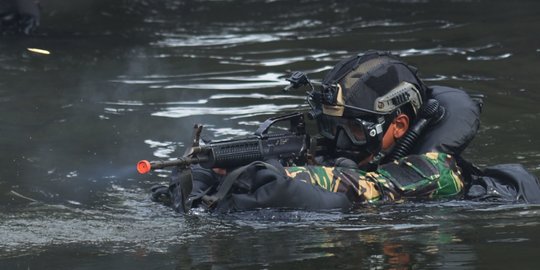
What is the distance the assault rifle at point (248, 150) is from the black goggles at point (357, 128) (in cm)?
18

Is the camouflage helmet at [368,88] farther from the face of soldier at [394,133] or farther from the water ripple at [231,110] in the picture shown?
the water ripple at [231,110]

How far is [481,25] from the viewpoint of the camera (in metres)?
14.3

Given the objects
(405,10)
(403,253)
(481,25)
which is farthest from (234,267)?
(405,10)

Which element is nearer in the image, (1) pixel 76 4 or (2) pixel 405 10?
(2) pixel 405 10

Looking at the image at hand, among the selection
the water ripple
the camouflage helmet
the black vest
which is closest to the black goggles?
the camouflage helmet

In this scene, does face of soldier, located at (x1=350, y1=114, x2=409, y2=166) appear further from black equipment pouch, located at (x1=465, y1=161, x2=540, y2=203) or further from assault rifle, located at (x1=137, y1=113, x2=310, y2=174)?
black equipment pouch, located at (x1=465, y1=161, x2=540, y2=203)

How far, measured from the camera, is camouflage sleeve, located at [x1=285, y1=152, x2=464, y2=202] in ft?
19.0

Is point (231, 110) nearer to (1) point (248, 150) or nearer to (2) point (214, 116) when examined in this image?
(2) point (214, 116)

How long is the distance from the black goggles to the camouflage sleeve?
0.20 metres

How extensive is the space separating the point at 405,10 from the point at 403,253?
11653mm

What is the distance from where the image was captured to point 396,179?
594 cm

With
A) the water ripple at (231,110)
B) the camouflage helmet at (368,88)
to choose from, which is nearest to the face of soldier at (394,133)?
the camouflage helmet at (368,88)

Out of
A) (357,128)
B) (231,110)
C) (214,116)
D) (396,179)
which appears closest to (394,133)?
(357,128)

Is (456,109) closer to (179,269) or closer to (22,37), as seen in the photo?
(179,269)
